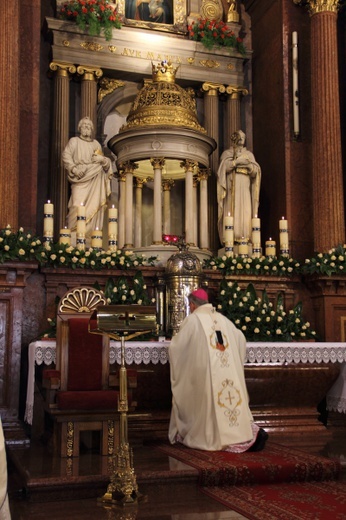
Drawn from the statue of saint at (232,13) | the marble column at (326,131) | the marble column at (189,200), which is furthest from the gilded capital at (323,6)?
the marble column at (189,200)

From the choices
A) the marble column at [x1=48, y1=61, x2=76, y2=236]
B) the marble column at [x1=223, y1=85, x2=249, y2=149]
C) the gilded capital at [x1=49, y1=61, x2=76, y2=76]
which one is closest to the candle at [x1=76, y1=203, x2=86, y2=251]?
the marble column at [x1=48, y1=61, x2=76, y2=236]

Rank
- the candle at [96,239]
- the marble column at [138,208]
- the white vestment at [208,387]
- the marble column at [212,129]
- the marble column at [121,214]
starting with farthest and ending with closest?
the marble column at [212,129]
the marble column at [138,208]
the marble column at [121,214]
the candle at [96,239]
the white vestment at [208,387]

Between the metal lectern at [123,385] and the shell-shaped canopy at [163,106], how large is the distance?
18.4 feet

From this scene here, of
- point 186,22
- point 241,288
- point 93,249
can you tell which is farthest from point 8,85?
point 186,22

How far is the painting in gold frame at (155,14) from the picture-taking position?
41.3ft

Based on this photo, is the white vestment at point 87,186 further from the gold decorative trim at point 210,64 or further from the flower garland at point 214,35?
the flower garland at point 214,35

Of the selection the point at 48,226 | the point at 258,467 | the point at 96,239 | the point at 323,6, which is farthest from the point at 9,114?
the point at 258,467

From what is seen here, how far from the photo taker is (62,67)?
11.8m

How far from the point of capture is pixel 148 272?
9297mm

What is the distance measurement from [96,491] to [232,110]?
29.2 ft

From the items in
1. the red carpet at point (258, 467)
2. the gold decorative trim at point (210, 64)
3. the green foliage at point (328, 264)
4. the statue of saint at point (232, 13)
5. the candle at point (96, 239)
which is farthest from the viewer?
the statue of saint at point (232, 13)

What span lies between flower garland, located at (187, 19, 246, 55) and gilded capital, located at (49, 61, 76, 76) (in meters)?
2.43

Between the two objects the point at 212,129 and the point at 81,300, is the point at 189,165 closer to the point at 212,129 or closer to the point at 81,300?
the point at 212,129

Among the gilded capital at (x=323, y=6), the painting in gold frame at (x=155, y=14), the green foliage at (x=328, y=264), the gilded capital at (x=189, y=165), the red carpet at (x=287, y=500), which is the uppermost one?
the painting in gold frame at (x=155, y=14)
